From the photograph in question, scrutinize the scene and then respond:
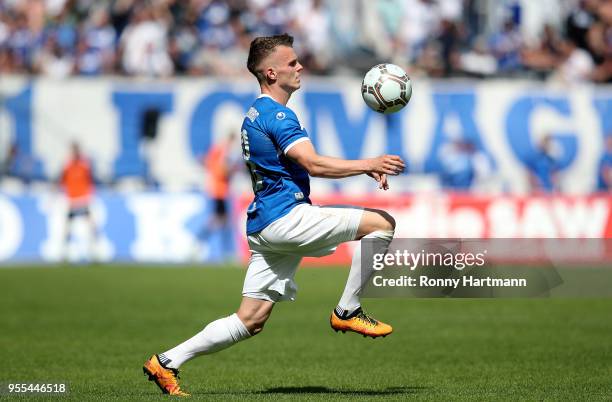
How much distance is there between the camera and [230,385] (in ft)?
30.0

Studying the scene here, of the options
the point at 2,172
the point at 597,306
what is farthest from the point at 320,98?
the point at 597,306

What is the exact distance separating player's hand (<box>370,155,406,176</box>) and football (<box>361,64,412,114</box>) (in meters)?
0.95

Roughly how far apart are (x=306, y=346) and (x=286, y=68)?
4.52m

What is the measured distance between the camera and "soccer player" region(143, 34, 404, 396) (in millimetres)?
7938

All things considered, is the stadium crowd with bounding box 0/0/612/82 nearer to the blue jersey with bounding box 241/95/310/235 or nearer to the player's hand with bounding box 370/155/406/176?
the blue jersey with bounding box 241/95/310/235

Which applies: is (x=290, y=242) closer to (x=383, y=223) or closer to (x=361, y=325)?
(x=383, y=223)

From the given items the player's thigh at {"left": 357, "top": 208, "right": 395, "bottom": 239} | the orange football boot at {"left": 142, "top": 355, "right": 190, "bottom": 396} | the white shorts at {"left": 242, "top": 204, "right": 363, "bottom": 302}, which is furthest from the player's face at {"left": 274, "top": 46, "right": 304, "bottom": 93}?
the orange football boot at {"left": 142, "top": 355, "right": 190, "bottom": 396}

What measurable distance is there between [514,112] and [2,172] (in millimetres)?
10667

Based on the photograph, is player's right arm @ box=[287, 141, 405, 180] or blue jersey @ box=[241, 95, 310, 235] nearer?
player's right arm @ box=[287, 141, 405, 180]

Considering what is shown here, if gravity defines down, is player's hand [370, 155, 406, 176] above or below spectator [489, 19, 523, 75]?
below

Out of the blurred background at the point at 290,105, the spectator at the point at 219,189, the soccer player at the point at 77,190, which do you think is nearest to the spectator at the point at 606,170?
the blurred background at the point at 290,105

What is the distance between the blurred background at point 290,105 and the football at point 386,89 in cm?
1311

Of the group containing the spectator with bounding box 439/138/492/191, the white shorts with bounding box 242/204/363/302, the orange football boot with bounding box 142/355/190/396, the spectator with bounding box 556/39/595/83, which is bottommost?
the orange football boot with bounding box 142/355/190/396

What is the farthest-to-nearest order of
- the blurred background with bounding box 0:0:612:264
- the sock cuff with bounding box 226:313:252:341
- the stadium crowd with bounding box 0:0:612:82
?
the stadium crowd with bounding box 0:0:612:82 → the blurred background with bounding box 0:0:612:264 → the sock cuff with bounding box 226:313:252:341
